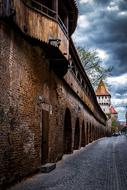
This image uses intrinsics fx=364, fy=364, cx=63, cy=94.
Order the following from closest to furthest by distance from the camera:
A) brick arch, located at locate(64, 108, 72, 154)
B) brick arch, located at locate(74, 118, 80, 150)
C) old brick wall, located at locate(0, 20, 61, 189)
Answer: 1. old brick wall, located at locate(0, 20, 61, 189)
2. brick arch, located at locate(64, 108, 72, 154)
3. brick arch, located at locate(74, 118, 80, 150)

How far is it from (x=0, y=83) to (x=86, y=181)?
3913 mm

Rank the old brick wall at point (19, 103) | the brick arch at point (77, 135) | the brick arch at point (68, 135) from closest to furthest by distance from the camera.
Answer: the old brick wall at point (19, 103) → the brick arch at point (68, 135) → the brick arch at point (77, 135)

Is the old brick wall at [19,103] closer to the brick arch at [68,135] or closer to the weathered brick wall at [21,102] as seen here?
the weathered brick wall at [21,102]

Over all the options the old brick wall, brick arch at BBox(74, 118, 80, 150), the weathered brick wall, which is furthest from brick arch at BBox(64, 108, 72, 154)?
the old brick wall

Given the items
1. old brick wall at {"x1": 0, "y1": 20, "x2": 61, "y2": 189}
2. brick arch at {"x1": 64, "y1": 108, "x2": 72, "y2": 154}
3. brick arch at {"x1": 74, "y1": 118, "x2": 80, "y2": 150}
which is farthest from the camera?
brick arch at {"x1": 74, "y1": 118, "x2": 80, "y2": 150}

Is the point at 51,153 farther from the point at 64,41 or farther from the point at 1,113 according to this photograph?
the point at 1,113

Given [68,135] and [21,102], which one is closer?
[21,102]

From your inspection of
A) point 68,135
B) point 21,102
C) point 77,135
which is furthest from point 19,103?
point 77,135

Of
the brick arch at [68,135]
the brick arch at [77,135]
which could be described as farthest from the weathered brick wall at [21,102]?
the brick arch at [77,135]

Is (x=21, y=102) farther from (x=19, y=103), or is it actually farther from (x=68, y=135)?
(x=68, y=135)

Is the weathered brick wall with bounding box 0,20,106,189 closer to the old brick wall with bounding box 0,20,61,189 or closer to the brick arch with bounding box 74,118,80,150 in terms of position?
the old brick wall with bounding box 0,20,61,189

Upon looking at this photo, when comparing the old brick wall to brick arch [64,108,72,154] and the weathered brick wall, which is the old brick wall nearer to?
the weathered brick wall

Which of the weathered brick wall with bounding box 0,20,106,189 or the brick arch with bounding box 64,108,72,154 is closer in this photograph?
the weathered brick wall with bounding box 0,20,106,189

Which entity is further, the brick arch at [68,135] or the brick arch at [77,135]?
the brick arch at [77,135]
